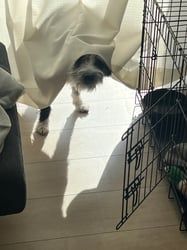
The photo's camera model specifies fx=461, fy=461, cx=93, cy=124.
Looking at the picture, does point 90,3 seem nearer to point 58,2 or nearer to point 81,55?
point 58,2

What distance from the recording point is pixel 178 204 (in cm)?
→ 170

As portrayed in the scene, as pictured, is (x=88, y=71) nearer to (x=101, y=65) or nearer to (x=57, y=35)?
(x=101, y=65)

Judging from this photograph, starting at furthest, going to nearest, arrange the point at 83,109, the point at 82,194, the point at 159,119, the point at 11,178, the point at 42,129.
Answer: the point at 83,109 < the point at 42,129 < the point at 159,119 < the point at 82,194 < the point at 11,178

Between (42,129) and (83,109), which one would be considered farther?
(83,109)

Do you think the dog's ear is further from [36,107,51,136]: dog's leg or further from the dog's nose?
[36,107,51,136]: dog's leg

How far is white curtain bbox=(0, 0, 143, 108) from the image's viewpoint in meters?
1.98

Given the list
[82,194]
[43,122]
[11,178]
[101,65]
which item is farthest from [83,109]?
[11,178]

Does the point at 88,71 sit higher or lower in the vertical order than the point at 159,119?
higher

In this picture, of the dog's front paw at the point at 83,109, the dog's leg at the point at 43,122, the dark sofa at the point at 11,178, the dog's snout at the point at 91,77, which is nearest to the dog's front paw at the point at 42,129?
the dog's leg at the point at 43,122

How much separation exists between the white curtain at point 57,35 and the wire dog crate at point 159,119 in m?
0.11

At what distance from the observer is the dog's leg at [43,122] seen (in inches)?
81.5

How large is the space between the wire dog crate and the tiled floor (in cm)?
5

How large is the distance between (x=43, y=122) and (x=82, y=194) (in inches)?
18.0

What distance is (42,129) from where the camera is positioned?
207cm
